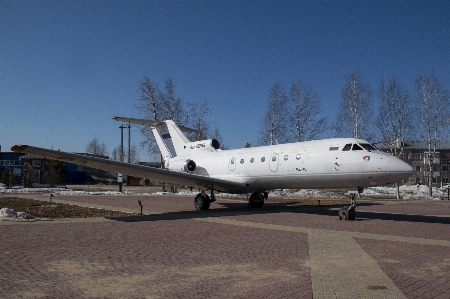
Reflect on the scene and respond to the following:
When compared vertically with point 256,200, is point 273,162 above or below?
above

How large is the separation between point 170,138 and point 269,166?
29.5ft

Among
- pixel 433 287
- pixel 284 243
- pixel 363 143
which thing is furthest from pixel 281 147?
pixel 433 287

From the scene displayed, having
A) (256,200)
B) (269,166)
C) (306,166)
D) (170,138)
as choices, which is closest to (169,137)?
(170,138)

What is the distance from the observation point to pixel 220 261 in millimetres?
7832

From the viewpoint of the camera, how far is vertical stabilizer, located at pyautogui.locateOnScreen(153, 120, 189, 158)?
2517cm

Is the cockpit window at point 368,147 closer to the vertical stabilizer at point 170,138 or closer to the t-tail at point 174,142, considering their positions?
the t-tail at point 174,142

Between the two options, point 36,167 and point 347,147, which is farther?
point 36,167

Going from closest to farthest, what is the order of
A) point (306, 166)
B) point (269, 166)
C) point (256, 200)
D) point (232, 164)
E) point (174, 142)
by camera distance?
point (306, 166), point (269, 166), point (232, 164), point (256, 200), point (174, 142)

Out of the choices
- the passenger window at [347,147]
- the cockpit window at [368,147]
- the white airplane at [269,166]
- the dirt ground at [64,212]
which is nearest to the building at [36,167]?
the dirt ground at [64,212]

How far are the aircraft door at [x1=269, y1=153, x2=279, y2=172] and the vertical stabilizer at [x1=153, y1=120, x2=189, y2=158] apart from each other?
26.6 feet

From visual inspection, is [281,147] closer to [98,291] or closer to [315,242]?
[315,242]

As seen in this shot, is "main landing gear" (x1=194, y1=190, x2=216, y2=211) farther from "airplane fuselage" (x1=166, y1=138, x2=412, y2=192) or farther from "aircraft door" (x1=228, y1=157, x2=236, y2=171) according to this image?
"aircraft door" (x1=228, y1=157, x2=236, y2=171)

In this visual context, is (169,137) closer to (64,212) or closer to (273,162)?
(64,212)

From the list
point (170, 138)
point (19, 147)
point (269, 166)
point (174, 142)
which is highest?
point (170, 138)
